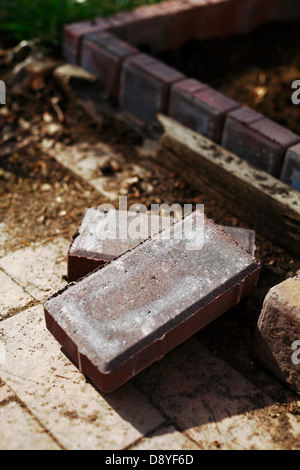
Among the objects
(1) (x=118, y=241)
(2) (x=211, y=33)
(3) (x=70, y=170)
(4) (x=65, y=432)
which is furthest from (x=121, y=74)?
(4) (x=65, y=432)

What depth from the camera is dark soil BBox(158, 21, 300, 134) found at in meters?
5.54

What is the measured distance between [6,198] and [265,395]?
2548 millimetres

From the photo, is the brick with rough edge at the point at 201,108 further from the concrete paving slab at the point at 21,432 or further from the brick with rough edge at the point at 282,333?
the concrete paving slab at the point at 21,432

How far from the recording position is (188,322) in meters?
2.99

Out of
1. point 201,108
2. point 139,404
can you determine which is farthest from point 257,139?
point 139,404

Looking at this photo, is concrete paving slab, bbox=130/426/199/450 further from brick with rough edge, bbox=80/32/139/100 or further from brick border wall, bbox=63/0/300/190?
brick with rough edge, bbox=80/32/139/100

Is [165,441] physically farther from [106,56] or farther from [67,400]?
[106,56]

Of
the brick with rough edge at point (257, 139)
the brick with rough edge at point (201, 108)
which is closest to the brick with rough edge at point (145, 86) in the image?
the brick with rough edge at point (201, 108)

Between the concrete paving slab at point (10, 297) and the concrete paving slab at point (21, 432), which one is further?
the concrete paving slab at point (10, 297)

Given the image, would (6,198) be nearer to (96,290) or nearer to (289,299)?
(96,290)

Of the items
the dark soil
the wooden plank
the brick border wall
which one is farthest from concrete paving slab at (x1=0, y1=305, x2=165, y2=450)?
the dark soil

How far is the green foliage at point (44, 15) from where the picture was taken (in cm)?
589

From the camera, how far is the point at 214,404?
303 centimetres

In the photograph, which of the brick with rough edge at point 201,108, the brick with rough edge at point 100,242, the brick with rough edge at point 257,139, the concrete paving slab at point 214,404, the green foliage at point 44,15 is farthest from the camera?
the green foliage at point 44,15
